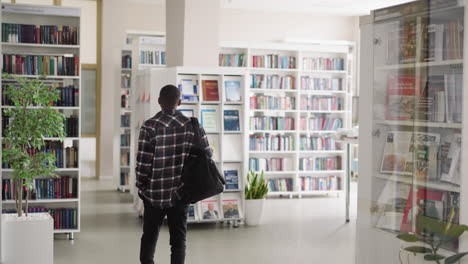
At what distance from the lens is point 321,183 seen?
1159 cm

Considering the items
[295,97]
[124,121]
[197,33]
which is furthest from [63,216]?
[295,97]

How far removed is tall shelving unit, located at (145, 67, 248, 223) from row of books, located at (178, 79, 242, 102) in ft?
0.12

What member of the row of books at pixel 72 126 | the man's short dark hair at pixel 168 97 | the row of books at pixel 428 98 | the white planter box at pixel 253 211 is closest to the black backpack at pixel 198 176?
the man's short dark hair at pixel 168 97

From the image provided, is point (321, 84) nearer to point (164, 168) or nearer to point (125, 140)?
point (125, 140)

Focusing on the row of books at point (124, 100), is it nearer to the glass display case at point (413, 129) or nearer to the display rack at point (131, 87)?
the display rack at point (131, 87)

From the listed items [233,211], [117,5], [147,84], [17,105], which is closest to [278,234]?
[233,211]

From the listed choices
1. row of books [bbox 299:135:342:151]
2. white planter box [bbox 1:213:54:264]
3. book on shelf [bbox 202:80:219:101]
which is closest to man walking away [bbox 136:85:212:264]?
white planter box [bbox 1:213:54:264]

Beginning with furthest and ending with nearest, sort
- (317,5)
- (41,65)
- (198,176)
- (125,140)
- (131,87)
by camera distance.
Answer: (317,5) < (125,140) < (131,87) < (41,65) < (198,176)

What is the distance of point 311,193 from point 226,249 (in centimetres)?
482

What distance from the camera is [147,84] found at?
880 cm

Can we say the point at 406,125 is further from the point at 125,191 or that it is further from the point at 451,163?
the point at 125,191

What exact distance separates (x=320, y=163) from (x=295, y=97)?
4.12 ft

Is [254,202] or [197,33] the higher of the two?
[197,33]

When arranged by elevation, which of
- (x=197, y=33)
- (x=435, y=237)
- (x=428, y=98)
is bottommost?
(x=435, y=237)
